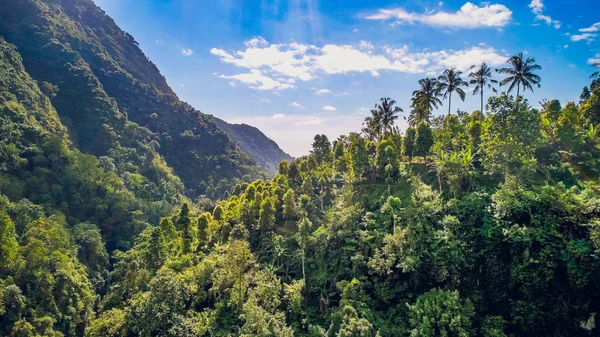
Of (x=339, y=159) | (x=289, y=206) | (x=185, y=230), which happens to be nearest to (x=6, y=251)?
(x=185, y=230)

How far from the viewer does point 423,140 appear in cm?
3762

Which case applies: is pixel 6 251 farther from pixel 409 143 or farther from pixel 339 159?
pixel 409 143

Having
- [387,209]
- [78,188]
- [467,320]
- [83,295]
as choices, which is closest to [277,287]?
[387,209]

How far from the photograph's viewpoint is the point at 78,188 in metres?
63.1

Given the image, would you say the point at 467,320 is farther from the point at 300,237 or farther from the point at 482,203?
the point at 300,237

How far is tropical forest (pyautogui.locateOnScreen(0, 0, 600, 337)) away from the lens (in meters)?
21.0

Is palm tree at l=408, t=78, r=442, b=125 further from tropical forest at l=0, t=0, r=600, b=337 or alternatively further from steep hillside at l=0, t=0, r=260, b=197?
steep hillside at l=0, t=0, r=260, b=197

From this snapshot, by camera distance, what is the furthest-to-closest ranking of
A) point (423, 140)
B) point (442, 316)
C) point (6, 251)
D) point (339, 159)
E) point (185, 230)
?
point (339, 159) → point (423, 140) → point (185, 230) → point (6, 251) → point (442, 316)

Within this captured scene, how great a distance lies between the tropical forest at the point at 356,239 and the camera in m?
21.0

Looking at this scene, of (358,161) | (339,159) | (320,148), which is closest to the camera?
(358,161)

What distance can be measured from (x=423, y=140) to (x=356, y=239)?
615 inches

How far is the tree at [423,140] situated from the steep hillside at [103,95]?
239ft

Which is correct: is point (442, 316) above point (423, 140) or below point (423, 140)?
below

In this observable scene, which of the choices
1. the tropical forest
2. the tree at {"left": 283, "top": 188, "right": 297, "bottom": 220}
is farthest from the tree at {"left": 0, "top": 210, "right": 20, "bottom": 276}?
the tree at {"left": 283, "top": 188, "right": 297, "bottom": 220}
